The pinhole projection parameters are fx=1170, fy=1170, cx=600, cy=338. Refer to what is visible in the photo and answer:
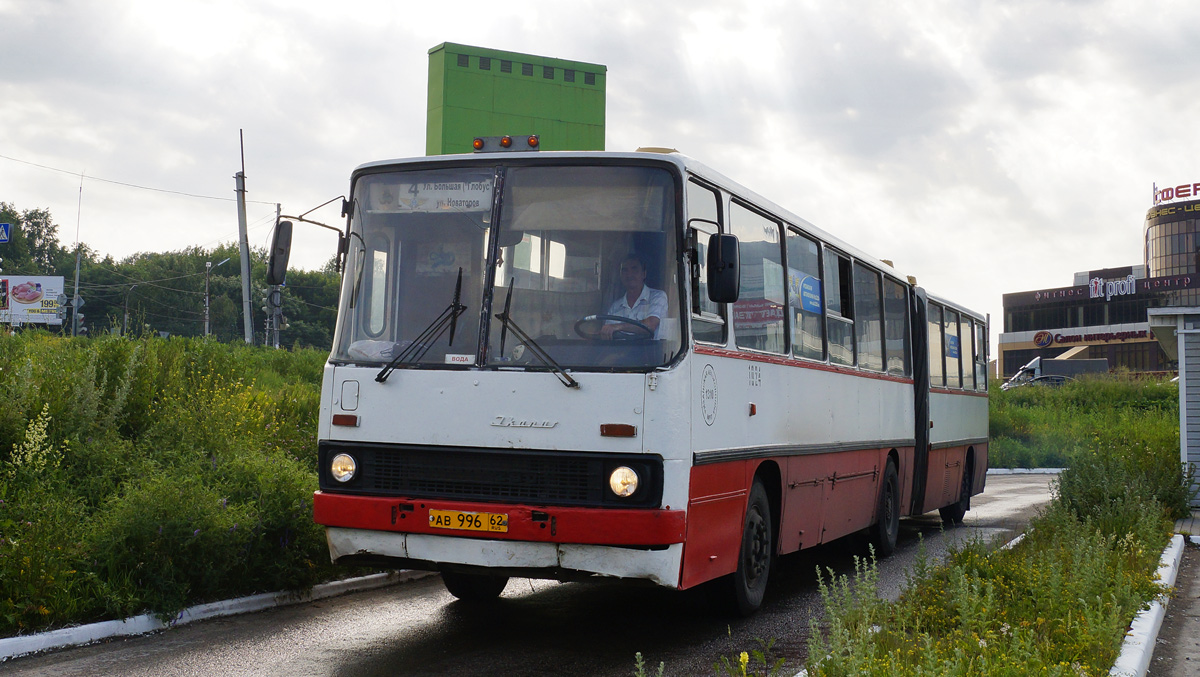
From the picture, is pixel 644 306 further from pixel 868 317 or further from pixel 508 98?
pixel 508 98

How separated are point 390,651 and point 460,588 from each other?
1857mm

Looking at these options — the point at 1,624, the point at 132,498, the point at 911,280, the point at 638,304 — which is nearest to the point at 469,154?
the point at 638,304

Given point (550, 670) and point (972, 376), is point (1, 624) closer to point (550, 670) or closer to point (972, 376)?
point (550, 670)

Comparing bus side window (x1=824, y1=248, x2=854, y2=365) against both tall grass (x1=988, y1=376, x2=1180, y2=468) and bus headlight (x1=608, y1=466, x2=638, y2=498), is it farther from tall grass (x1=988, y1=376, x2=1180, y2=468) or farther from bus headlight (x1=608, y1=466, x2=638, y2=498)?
tall grass (x1=988, y1=376, x2=1180, y2=468)

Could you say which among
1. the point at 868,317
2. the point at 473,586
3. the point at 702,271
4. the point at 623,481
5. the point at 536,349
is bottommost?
the point at 473,586

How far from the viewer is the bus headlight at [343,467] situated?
7488 mm

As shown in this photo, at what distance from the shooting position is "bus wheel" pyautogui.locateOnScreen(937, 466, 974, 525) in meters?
17.9

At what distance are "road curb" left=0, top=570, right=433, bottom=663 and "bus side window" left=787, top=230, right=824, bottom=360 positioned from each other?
407 cm

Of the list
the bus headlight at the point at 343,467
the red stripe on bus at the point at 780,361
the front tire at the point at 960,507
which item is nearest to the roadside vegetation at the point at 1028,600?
the red stripe on bus at the point at 780,361

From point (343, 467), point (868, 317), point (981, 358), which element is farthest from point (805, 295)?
point (981, 358)

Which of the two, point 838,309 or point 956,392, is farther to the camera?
point 956,392

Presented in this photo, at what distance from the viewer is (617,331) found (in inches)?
283

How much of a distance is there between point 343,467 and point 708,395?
2393 mm

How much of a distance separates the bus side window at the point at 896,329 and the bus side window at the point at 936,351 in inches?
39.9
